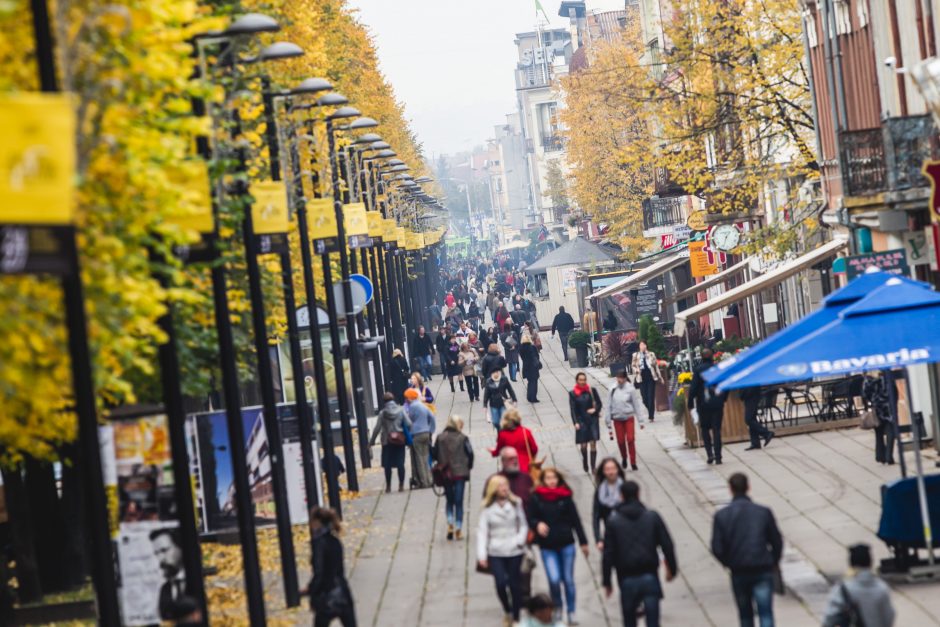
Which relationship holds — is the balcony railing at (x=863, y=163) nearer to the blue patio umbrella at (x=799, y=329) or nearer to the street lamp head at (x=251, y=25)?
the blue patio umbrella at (x=799, y=329)

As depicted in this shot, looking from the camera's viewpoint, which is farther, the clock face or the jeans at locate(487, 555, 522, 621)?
the clock face

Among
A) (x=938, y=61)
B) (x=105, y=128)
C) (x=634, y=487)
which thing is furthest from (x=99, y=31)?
(x=938, y=61)

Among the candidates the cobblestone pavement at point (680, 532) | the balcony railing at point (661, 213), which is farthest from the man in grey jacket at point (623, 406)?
the balcony railing at point (661, 213)

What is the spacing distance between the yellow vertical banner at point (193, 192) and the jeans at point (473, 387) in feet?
101

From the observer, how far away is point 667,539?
14375mm

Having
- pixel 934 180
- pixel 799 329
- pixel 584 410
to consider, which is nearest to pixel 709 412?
pixel 584 410

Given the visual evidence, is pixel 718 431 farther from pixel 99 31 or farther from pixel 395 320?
pixel 395 320

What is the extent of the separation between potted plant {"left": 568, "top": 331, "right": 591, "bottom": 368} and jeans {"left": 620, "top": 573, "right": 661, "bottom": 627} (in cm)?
4149

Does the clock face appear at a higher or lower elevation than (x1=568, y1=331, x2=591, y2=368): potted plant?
higher

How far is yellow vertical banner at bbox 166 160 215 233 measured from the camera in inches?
496

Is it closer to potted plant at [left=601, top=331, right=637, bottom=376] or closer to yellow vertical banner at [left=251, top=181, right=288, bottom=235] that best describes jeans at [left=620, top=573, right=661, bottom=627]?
yellow vertical banner at [left=251, top=181, right=288, bottom=235]

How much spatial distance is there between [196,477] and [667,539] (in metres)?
8.21

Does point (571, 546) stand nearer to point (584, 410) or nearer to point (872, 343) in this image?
point (872, 343)

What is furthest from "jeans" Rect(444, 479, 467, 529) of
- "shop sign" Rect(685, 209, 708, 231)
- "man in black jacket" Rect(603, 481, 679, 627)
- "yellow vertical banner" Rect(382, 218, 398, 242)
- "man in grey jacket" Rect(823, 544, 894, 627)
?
"shop sign" Rect(685, 209, 708, 231)
